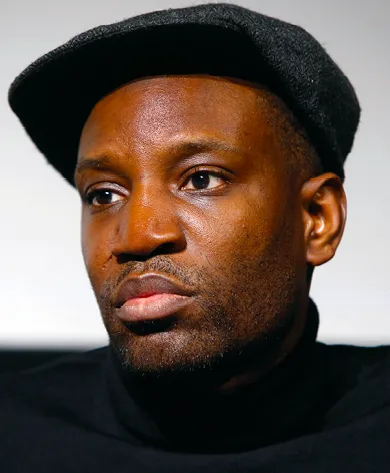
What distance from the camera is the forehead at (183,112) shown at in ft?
3.46

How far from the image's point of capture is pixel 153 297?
1021 millimetres

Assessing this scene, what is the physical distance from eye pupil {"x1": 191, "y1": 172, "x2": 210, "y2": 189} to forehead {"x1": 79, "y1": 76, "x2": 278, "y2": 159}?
5cm

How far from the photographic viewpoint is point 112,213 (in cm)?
112

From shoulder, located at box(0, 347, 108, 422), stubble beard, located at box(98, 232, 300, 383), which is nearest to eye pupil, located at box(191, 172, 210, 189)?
stubble beard, located at box(98, 232, 300, 383)

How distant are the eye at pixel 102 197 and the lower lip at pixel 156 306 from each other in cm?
16

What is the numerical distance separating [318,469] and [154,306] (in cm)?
28

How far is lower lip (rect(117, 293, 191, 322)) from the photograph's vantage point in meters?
1.01

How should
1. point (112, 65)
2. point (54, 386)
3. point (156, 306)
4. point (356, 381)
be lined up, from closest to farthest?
point (156, 306)
point (112, 65)
point (356, 381)
point (54, 386)

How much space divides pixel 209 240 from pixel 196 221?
3 cm

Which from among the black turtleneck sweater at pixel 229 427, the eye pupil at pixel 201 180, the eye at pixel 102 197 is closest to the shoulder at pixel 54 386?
the black turtleneck sweater at pixel 229 427

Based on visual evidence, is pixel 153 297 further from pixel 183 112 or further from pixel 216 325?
pixel 183 112

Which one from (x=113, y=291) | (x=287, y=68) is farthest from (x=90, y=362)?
(x=287, y=68)

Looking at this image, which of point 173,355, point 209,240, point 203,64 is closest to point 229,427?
point 173,355

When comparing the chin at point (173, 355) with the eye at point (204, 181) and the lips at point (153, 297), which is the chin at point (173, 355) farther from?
the eye at point (204, 181)
